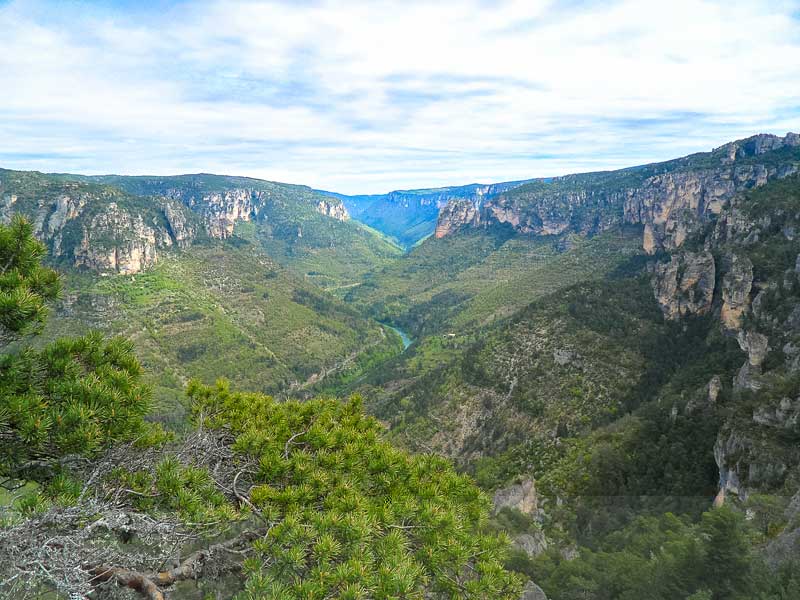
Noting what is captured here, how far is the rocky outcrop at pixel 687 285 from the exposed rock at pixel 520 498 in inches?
1439

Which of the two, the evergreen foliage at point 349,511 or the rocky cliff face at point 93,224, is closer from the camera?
the evergreen foliage at point 349,511

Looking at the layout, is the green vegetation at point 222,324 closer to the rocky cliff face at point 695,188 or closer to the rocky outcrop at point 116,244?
the rocky outcrop at point 116,244

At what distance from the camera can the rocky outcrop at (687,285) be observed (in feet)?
186

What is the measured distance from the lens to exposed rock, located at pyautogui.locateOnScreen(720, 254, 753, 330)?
47.8m

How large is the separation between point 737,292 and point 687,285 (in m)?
10.1

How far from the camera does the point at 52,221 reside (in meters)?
131

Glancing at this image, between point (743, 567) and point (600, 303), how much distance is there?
5301cm

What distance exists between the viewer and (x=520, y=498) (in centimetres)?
3738

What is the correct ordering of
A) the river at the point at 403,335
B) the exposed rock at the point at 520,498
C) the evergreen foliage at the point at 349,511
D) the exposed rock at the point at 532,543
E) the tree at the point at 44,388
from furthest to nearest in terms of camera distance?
the river at the point at 403,335, the exposed rock at the point at 520,498, the exposed rock at the point at 532,543, the evergreen foliage at the point at 349,511, the tree at the point at 44,388

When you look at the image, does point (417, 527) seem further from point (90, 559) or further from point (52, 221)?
point (52, 221)

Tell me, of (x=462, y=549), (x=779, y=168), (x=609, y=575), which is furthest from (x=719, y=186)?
(x=462, y=549)

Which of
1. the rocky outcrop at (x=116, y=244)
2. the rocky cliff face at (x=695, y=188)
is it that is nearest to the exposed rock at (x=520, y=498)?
the rocky cliff face at (x=695, y=188)

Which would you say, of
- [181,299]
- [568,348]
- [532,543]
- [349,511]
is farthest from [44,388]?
[181,299]

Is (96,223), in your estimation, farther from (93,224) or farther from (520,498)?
(520,498)
